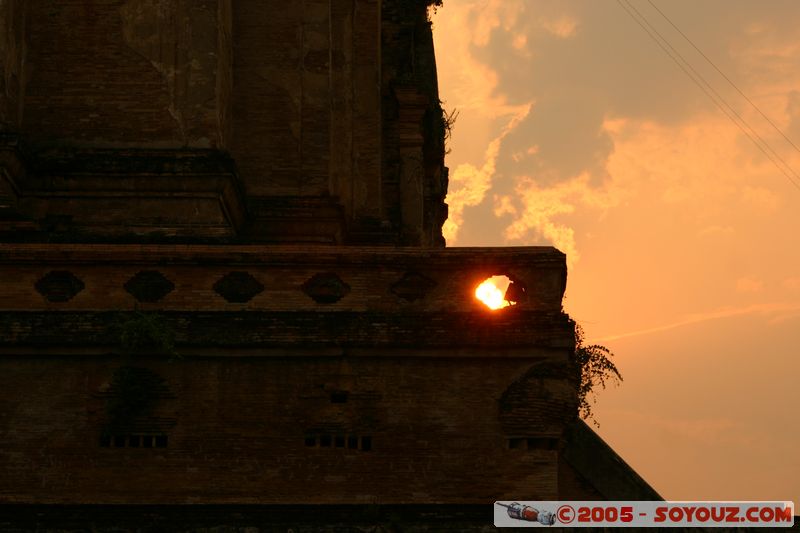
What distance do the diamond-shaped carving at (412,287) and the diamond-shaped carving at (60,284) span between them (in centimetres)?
325

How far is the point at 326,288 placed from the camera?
15.7m

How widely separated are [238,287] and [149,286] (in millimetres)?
907

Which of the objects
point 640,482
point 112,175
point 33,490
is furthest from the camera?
point 112,175

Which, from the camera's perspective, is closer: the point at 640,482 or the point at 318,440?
the point at 318,440

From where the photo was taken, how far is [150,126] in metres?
18.8

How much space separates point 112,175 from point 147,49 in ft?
5.57

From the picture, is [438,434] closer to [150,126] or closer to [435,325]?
[435,325]

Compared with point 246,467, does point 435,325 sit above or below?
above

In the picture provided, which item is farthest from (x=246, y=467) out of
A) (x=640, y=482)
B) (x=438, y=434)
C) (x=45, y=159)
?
(x=45, y=159)

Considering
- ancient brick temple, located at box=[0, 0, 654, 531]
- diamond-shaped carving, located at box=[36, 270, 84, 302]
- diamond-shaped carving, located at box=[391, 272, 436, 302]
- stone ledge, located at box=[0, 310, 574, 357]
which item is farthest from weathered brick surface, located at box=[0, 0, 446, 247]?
diamond-shaped carving, located at box=[391, 272, 436, 302]

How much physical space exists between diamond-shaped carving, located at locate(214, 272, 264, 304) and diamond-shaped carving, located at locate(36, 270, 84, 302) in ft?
4.71

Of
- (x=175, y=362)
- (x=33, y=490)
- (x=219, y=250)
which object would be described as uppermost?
(x=219, y=250)

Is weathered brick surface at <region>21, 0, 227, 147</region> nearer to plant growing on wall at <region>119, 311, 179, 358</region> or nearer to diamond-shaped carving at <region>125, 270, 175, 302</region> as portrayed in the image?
diamond-shaped carving at <region>125, 270, 175, 302</region>

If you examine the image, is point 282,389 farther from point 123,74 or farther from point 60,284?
point 123,74
